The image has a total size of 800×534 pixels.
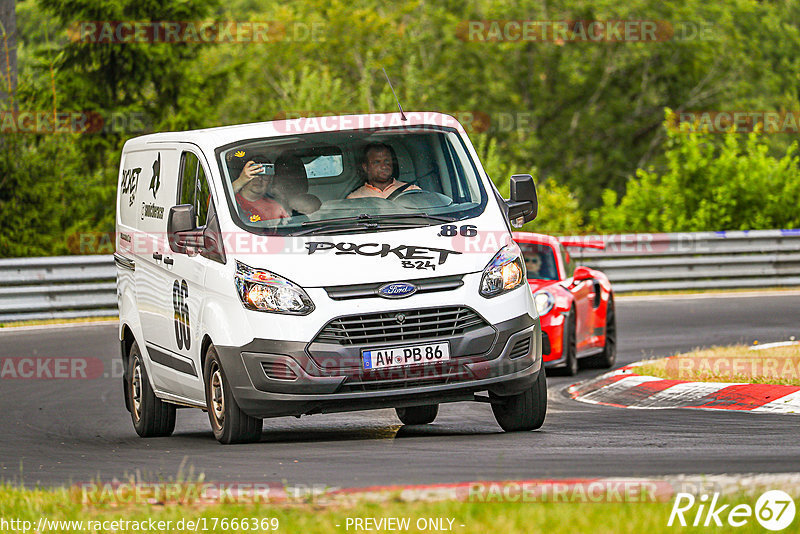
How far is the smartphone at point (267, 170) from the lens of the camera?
975cm

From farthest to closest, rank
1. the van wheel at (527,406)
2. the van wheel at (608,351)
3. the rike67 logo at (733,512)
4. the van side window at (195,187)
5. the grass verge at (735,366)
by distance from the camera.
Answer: the van wheel at (608,351) < the grass verge at (735,366) < the van side window at (195,187) < the van wheel at (527,406) < the rike67 logo at (733,512)

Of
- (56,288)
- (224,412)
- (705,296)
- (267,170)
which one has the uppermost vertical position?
(267,170)

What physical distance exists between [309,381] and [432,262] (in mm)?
1046

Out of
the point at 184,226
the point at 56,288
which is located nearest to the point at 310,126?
the point at 184,226

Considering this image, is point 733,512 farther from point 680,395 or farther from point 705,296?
point 705,296

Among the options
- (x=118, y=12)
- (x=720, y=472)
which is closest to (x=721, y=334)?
(x=720, y=472)

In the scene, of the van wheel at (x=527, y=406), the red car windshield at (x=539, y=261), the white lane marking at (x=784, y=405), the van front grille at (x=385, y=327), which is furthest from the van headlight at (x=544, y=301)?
the van front grille at (x=385, y=327)

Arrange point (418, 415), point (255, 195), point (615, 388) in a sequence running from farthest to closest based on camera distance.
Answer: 1. point (615, 388)
2. point (418, 415)
3. point (255, 195)

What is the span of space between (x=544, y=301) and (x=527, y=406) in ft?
16.0

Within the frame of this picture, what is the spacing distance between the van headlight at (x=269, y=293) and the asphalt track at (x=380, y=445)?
865 millimetres

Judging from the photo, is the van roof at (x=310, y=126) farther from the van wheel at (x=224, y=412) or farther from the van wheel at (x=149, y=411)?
the van wheel at (x=149, y=411)

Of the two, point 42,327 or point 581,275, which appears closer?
point 581,275

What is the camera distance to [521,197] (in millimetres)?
9969

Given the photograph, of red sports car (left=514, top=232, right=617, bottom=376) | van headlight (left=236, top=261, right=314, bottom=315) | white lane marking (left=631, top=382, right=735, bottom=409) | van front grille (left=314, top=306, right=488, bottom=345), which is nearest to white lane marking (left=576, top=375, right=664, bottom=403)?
white lane marking (left=631, top=382, right=735, bottom=409)
